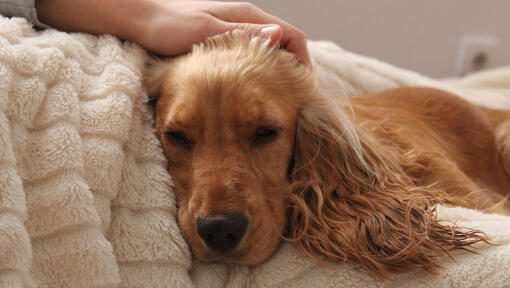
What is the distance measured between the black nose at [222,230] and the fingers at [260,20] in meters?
0.54

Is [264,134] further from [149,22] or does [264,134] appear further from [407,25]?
[407,25]

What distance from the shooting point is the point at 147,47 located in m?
1.26

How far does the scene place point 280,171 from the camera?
1157 millimetres

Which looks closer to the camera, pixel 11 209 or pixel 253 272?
pixel 11 209

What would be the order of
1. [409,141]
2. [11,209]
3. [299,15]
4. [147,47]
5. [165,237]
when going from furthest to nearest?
[299,15] → [409,141] → [147,47] → [165,237] → [11,209]

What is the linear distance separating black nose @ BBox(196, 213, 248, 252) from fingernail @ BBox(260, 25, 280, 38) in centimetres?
49

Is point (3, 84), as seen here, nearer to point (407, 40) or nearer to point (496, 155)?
point (496, 155)

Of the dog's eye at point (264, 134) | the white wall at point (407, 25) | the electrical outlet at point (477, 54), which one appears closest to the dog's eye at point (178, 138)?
the dog's eye at point (264, 134)

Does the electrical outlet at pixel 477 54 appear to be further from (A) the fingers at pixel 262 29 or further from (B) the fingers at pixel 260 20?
(A) the fingers at pixel 262 29

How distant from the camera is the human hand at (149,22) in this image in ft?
4.00

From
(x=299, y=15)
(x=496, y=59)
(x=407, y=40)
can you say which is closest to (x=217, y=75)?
(x=299, y=15)

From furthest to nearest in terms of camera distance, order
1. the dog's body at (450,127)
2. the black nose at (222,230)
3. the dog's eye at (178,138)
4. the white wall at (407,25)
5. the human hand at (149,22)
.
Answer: the white wall at (407,25) → the dog's body at (450,127) → the human hand at (149,22) → the dog's eye at (178,138) → the black nose at (222,230)

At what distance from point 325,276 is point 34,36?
82 cm


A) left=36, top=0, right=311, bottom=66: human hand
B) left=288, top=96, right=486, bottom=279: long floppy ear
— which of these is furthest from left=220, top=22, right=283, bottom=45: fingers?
left=288, top=96, right=486, bottom=279: long floppy ear
